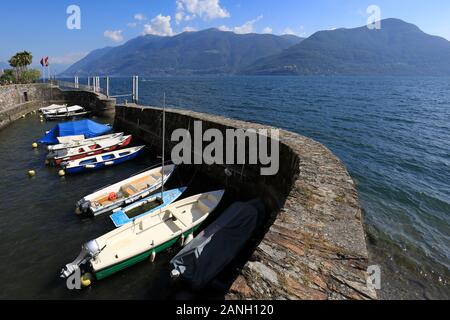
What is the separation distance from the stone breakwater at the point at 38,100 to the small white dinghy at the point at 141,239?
32.4 meters

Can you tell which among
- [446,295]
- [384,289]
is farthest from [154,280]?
[446,295]

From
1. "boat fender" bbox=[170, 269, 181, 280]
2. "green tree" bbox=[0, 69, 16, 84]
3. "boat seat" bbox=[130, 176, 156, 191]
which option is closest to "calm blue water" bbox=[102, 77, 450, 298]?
"boat fender" bbox=[170, 269, 181, 280]

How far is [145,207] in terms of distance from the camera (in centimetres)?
1484

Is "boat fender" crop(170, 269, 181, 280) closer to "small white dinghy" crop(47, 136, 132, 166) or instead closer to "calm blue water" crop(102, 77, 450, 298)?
"calm blue water" crop(102, 77, 450, 298)

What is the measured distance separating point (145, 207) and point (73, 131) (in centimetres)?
1554

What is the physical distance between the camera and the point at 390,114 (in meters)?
44.5

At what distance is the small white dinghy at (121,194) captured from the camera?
574 inches

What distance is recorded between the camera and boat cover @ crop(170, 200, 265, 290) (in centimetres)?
956

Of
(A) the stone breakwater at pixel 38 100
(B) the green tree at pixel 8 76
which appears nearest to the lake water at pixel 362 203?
(A) the stone breakwater at pixel 38 100

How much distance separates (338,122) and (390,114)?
43.3 feet

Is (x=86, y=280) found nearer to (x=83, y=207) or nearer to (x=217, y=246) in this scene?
(x=217, y=246)

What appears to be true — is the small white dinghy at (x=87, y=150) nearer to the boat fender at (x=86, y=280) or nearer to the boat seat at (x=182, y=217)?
the boat seat at (x=182, y=217)

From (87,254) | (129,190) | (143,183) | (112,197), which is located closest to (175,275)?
(87,254)
